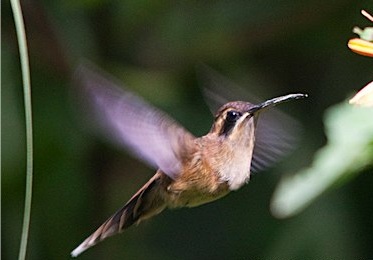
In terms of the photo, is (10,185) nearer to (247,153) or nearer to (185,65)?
(185,65)

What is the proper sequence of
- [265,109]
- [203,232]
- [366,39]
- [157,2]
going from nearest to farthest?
[366,39]
[265,109]
[157,2]
[203,232]

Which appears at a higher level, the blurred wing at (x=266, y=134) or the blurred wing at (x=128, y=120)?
the blurred wing at (x=128, y=120)

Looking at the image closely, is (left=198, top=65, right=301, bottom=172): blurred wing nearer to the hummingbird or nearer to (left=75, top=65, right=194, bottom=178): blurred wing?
the hummingbird

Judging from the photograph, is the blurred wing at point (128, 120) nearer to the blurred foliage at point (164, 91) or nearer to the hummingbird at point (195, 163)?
the hummingbird at point (195, 163)

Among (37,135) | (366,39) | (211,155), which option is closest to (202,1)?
(37,135)

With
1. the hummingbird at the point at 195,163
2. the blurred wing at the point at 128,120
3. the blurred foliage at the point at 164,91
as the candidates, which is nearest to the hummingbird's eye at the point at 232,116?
the hummingbird at the point at 195,163

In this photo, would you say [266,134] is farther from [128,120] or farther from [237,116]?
[128,120]

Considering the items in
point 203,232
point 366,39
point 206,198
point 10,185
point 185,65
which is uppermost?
point 366,39

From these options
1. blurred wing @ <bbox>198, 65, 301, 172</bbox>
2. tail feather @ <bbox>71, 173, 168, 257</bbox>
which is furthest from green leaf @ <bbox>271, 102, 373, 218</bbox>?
tail feather @ <bbox>71, 173, 168, 257</bbox>
